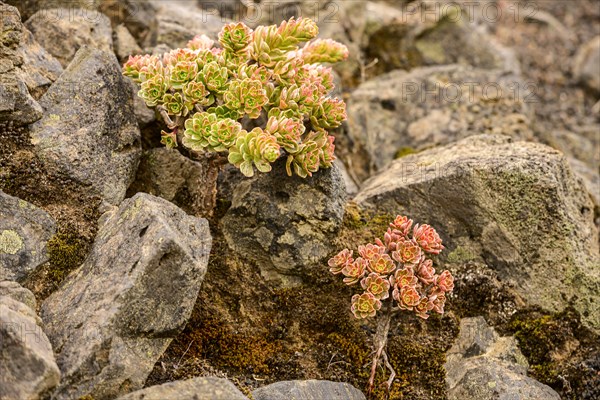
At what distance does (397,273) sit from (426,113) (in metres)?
4.30

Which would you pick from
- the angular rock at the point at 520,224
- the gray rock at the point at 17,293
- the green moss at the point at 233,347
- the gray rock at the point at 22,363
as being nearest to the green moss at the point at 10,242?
the gray rock at the point at 17,293

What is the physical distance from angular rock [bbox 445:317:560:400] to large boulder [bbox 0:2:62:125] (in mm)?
4459

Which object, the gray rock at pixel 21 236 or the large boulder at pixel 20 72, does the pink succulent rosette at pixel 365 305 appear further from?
the large boulder at pixel 20 72

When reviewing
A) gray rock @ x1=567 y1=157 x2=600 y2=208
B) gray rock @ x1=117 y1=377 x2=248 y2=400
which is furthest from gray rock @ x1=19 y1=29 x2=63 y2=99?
gray rock @ x1=567 y1=157 x2=600 y2=208

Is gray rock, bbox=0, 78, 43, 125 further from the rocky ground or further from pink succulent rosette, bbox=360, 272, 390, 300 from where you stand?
pink succulent rosette, bbox=360, 272, 390, 300

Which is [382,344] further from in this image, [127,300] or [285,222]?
[127,300]

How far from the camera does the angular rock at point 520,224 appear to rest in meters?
6.57

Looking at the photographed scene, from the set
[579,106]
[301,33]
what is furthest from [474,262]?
[579,106]

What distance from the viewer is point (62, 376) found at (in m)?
4.70

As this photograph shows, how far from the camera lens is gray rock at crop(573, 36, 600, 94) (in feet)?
51.0

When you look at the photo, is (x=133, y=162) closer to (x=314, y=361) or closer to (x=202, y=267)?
(x=202, y=267)

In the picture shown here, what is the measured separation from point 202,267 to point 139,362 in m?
0.87

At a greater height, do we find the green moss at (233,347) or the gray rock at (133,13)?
the gray rock at (133,13)

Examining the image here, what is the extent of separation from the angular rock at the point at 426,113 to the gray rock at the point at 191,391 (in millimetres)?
4555
